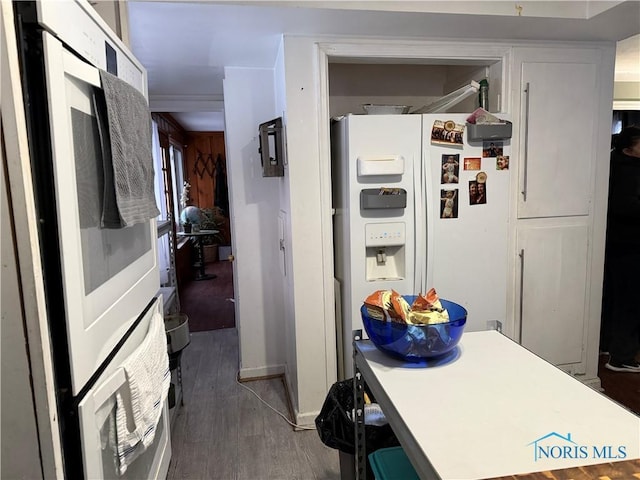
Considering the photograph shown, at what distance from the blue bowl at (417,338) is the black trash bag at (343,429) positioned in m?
0.47

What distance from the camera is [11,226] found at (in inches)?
33.4

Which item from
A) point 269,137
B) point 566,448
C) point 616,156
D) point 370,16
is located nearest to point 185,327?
point 269,137

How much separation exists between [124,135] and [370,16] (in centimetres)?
132

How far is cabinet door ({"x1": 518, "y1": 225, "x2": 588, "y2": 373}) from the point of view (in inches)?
101

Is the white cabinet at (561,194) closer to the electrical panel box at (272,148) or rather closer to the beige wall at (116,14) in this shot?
the electrical panel box at (272,148)

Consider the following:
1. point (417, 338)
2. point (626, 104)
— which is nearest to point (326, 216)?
point (417, 338)

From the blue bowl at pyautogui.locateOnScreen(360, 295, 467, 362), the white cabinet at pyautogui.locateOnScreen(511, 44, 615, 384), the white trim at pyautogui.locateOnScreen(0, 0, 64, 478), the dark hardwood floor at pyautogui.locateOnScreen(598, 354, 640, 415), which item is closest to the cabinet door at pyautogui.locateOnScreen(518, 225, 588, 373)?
the white cabinet at pyautogui.locateOnScreen(511, 44, 615, 384)

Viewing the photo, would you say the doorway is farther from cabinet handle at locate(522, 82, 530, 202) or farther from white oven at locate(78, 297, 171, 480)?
cabinet handle at locate(522, 82, 530, 202)

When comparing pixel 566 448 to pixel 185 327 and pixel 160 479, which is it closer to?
pixel 160 479

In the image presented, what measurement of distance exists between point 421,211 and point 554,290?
1062 mm

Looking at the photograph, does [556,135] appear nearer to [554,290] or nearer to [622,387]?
[554,290]

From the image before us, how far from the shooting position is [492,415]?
99cm

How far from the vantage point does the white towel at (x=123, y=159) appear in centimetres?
111

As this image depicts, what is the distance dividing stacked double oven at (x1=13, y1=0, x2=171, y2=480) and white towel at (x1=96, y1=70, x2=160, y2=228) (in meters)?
0.03
